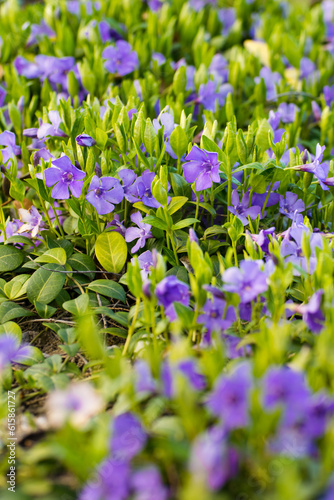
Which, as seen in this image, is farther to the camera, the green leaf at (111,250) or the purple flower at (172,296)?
the green leaf at (111,250)

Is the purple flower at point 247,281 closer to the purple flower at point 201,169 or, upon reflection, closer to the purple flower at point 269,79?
the purple flower at point 201,169

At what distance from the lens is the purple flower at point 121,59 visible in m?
2.65

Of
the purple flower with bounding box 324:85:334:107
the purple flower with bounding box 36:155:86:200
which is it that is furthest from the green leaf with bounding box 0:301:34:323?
the purple flower with bounding box 324:85:334:107

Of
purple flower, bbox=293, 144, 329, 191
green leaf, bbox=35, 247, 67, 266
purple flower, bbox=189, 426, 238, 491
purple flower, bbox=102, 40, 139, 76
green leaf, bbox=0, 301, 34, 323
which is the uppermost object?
purple flower, bbox=102, 40, 139, 76

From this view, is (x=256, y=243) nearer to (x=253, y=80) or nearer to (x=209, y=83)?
(x=209, y=83)

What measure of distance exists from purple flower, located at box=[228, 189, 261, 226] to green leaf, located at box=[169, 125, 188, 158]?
0.83 feet

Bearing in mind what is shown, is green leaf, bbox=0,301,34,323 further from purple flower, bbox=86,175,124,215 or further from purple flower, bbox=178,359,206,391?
purple flower, bbox=178,359,206,391

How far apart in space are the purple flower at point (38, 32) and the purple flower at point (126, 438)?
9.36 ft

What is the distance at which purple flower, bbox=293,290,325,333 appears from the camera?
3.94 ft

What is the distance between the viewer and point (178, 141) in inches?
67.6

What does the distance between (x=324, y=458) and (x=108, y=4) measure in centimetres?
362

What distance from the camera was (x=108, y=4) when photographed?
3.57m

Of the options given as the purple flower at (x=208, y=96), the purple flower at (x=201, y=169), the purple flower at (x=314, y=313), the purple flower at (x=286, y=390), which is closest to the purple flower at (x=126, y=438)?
the purple flower at (x=286, y=390)

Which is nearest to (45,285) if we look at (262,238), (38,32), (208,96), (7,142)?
(7,142)
